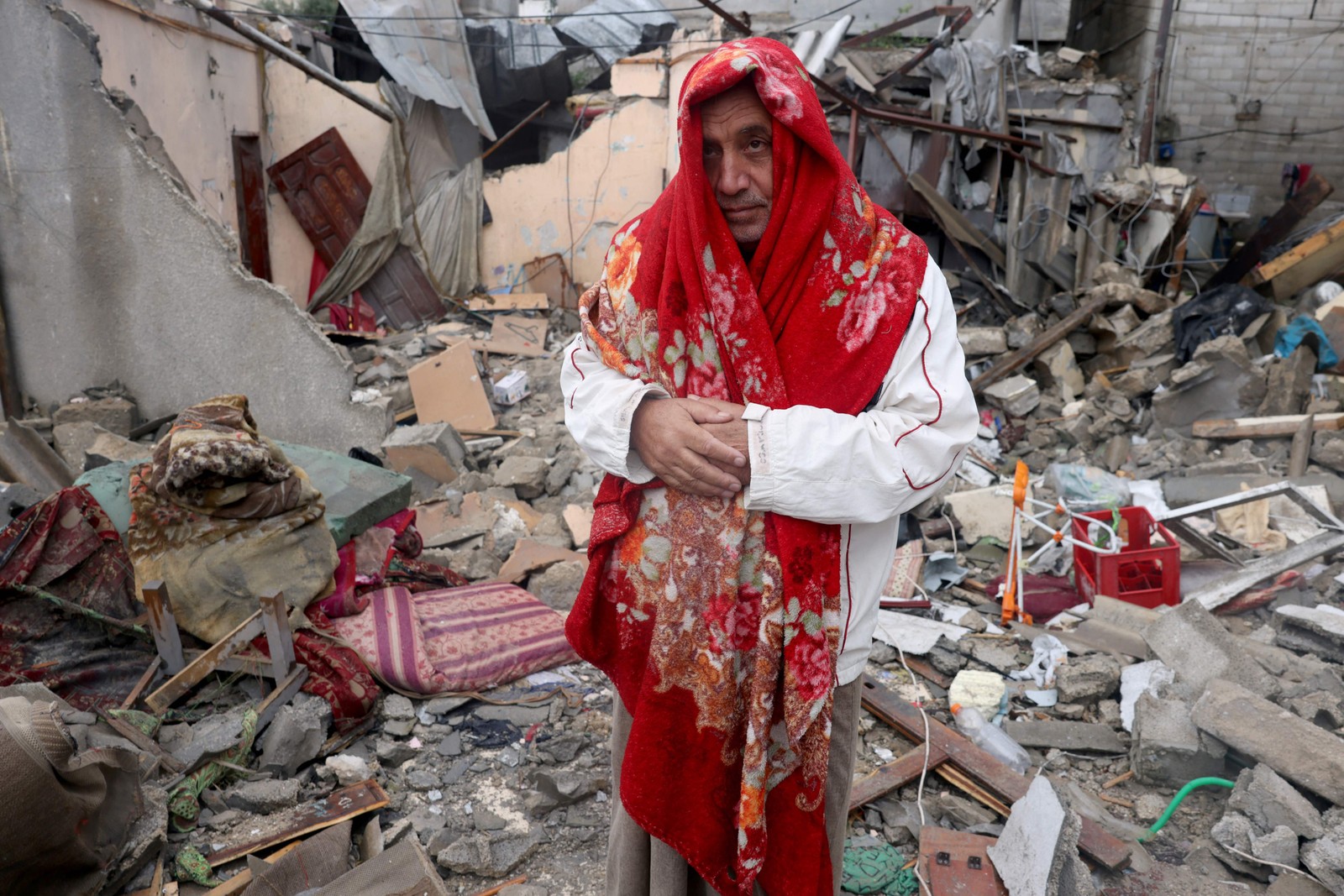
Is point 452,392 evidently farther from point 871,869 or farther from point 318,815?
point 871,869

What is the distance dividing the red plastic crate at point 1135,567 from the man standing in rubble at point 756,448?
10.5 ft

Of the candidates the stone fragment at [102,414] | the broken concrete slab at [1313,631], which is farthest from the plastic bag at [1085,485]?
the stone fragment at [102,414]

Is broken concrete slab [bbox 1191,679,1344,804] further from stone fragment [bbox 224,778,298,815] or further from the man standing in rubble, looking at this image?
stone fragment [bbox 224,778,298,815]

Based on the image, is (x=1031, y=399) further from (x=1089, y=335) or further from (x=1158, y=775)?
(x=1158, y=775)

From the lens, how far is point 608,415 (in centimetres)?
158

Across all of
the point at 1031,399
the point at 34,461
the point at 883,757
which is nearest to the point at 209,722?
the point at 883,757

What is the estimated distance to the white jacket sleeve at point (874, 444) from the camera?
1440mm

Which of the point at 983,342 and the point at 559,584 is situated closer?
the point at 559,584

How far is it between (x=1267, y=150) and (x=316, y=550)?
566 inches

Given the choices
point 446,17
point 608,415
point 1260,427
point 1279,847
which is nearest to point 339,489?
point 608,415

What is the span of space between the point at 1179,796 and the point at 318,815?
107 inches

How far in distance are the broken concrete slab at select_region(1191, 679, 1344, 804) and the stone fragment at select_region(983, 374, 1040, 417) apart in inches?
182

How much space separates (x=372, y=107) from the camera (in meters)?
10.7

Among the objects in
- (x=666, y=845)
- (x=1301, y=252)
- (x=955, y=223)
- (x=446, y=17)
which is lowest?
(x=666, y=845)
